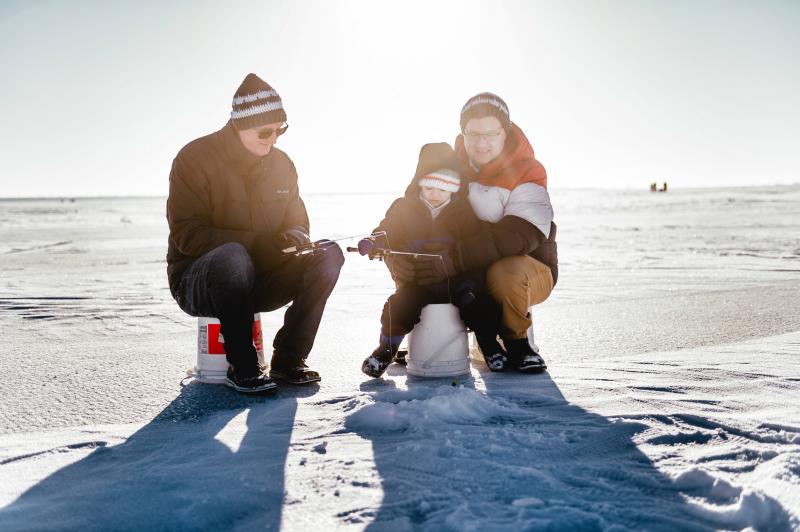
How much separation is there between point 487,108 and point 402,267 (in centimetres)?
96

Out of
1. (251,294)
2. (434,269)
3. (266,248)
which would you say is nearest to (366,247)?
(434,269)

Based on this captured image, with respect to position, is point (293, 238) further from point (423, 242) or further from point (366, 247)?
point (423, 242)

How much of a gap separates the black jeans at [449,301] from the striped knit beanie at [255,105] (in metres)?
1.10

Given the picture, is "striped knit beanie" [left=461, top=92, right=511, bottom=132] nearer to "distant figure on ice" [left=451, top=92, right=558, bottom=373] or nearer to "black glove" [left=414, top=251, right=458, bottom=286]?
"distant figure on ice" [left=451, top=92, right=558, bottom=373]

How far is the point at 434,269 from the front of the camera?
342 cm

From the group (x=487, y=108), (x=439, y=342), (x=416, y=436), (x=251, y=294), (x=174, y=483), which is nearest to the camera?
(x=174, y=483)

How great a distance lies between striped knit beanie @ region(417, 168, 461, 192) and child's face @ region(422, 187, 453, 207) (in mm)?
38

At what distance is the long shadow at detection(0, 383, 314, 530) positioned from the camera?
180cm

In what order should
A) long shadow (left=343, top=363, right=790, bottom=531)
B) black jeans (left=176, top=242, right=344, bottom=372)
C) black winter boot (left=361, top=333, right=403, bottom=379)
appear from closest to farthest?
long shadow (left=343, top=363, right=790, bottom=531)
black jeans (left=176, top=242, right=344, bottom=372)
black winter boot (left=361, top=333, right=403, bottom=379)

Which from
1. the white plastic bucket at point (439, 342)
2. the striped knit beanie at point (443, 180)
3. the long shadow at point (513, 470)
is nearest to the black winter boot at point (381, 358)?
the white plastic bucket at point (439, 342)

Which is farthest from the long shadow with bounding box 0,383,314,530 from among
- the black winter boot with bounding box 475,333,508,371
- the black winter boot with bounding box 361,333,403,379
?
the black winter boot with bounding box 475,333,508,371

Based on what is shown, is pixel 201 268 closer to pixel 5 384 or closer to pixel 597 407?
pixel 5 384

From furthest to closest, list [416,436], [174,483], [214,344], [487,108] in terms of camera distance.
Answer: [487,108], [214,344], [416,436], [174,483]

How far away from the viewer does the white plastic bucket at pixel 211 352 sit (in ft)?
10.7
